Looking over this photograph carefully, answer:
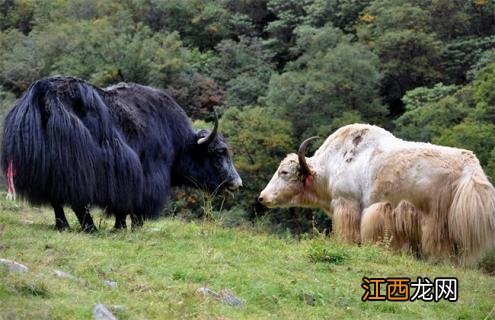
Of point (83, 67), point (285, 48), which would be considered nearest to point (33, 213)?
point (83, 67)

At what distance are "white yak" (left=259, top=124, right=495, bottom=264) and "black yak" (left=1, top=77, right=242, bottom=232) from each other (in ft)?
5.53

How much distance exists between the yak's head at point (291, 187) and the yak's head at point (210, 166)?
2.72 ft

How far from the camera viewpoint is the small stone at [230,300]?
4.73m

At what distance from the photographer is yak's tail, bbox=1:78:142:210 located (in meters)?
6.84

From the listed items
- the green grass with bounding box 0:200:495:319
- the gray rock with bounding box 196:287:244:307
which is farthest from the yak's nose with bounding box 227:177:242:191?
the gray rock with bounding box 196:287:244:307

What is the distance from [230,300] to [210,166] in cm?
443

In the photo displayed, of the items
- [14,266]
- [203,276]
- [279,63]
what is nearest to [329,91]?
[279,63]

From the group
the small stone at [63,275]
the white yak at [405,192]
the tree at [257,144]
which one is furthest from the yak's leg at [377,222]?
the tree at [257,144]

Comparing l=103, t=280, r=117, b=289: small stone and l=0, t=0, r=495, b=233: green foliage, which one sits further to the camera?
l=0, t=0, r=495, b=233: green foliage

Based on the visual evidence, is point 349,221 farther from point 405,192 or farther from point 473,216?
point 473,216

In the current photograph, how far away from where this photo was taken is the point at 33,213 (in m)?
9.41

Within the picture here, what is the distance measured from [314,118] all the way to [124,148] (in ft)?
85.3

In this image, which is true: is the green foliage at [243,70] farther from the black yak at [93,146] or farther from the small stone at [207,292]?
the small stone at [207,292]

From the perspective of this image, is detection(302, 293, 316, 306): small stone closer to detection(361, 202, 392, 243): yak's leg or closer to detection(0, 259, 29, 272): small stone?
detection(0, 259, 29, 272): small stone
